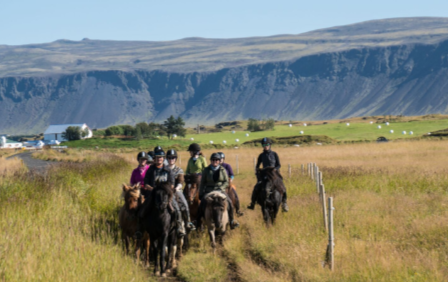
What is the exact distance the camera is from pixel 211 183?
1508 centimetres

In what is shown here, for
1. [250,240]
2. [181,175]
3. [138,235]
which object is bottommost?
[250,240]

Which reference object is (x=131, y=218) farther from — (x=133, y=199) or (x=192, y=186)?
(x=192, y=186)

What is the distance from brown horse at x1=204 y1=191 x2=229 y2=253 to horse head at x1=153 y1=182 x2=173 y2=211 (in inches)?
92.7

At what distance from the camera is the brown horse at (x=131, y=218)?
1291cm

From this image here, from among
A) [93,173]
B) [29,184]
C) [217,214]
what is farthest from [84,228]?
[93,173]

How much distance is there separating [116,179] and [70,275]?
53.8 ft

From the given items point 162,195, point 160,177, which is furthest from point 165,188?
point 160,177

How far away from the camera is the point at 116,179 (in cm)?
2617

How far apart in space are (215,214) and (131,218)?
228 centimetres

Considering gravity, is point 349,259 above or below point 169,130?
above

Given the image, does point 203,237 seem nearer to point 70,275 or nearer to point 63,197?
point 63,197

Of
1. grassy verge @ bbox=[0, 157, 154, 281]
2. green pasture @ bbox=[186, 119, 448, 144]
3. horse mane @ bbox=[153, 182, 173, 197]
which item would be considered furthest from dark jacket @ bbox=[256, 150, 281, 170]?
green pasture @ bbox=[186, 119, 448, 144]

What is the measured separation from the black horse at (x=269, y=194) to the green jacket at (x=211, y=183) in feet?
5.14

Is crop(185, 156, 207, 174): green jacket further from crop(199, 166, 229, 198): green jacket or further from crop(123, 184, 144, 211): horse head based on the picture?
crop(123, 184, 144, 211): horse head
